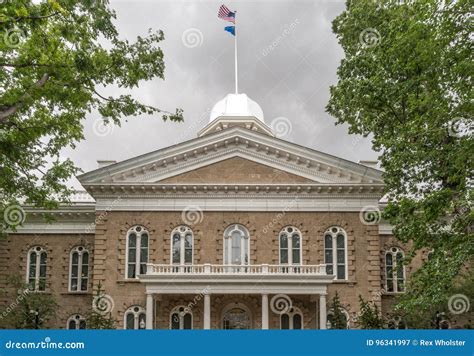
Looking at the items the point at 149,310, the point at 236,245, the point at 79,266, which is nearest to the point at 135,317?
the point at 149,310

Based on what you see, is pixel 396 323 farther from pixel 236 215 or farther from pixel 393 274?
pixel 236 215

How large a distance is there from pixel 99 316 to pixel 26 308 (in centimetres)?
530

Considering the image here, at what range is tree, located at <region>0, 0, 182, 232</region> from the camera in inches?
640

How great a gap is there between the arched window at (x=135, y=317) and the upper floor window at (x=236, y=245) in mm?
5137

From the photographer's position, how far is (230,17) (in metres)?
39.9

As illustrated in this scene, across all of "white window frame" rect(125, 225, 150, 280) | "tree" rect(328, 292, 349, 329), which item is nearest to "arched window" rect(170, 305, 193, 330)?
"white window frame" rect(125, 225, 150, 280)

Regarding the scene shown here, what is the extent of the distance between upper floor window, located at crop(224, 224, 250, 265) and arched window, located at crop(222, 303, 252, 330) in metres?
2.30

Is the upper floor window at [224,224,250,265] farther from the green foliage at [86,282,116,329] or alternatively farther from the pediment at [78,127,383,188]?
the green foliage at [86,282,116,329]

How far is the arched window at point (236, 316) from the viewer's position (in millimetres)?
32031

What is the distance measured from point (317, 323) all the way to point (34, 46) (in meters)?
20.8

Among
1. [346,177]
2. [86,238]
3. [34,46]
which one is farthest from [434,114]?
[86,238]

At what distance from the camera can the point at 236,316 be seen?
3222 cm

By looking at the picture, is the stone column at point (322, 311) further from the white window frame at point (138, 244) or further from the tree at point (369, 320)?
the white window frame at point (138, 244)

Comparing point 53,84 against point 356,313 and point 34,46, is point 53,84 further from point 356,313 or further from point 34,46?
point 356,313
